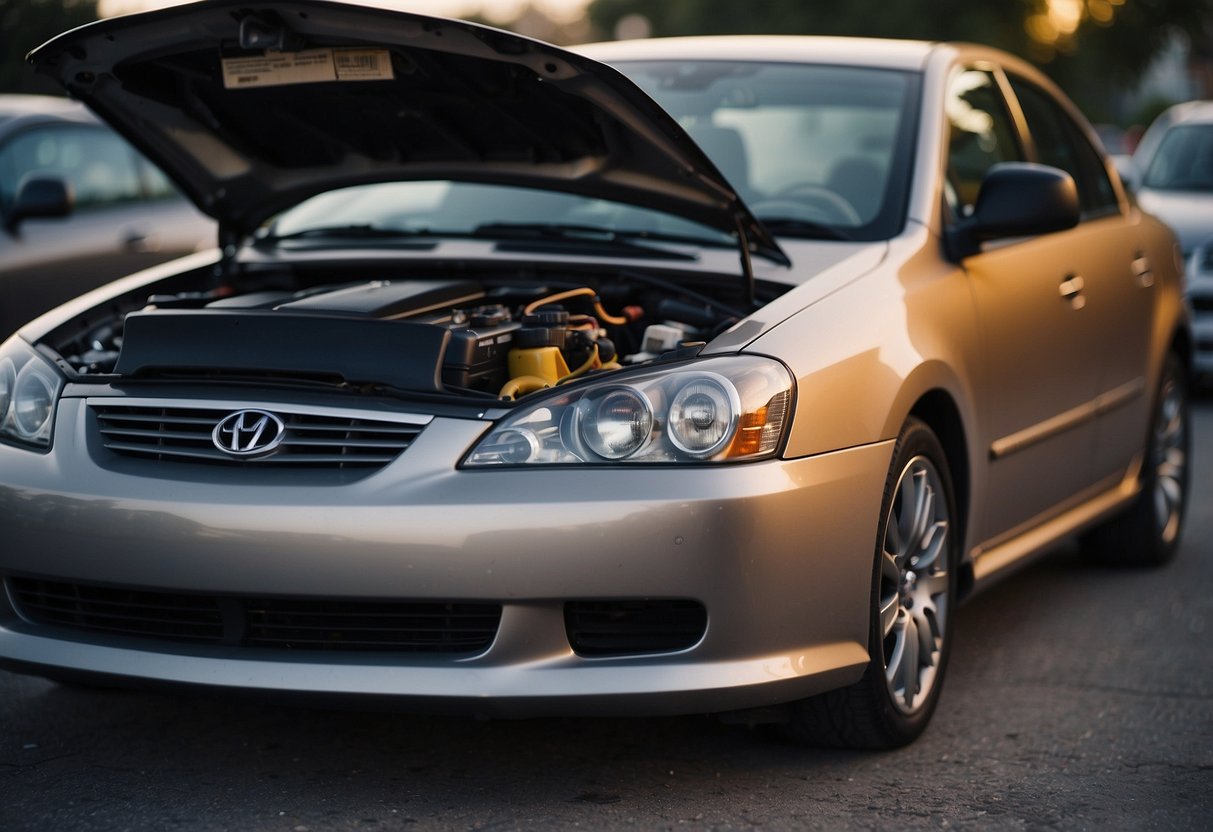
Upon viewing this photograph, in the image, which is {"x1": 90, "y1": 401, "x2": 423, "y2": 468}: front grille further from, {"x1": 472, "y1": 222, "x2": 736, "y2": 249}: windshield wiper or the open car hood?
{"x1": 472, "y1": 222, "x2": 736, "y2": 249}: windshield wiper

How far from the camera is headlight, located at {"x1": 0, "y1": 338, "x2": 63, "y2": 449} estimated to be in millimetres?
3572

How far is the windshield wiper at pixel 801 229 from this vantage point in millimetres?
4262

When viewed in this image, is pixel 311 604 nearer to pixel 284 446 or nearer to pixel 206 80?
pixel 284 446

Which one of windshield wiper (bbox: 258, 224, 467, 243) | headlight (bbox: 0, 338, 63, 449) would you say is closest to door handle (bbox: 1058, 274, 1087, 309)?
windshield wiper (bbox: 258, 224, 467, 243)

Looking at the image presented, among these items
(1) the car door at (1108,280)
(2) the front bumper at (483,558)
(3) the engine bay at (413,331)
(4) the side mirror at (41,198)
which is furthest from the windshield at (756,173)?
(4) the side mirror at (41,198)

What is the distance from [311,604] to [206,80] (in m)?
1.54

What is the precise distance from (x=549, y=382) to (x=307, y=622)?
747 mm

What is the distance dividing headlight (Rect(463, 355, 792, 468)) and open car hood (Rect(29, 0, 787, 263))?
0.68 m

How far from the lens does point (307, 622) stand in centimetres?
329

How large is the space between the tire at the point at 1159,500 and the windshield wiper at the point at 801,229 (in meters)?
1.99

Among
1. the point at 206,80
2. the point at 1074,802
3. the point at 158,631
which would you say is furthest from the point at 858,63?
the point at 158,631

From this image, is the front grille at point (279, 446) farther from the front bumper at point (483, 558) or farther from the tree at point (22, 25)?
the tree at point (22, 25)

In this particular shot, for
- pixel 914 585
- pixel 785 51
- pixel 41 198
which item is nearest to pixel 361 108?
pixel 785 51

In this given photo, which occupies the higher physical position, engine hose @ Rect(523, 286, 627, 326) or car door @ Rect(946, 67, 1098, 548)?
engine hose @ Rect(523, 286, 627, 326)
